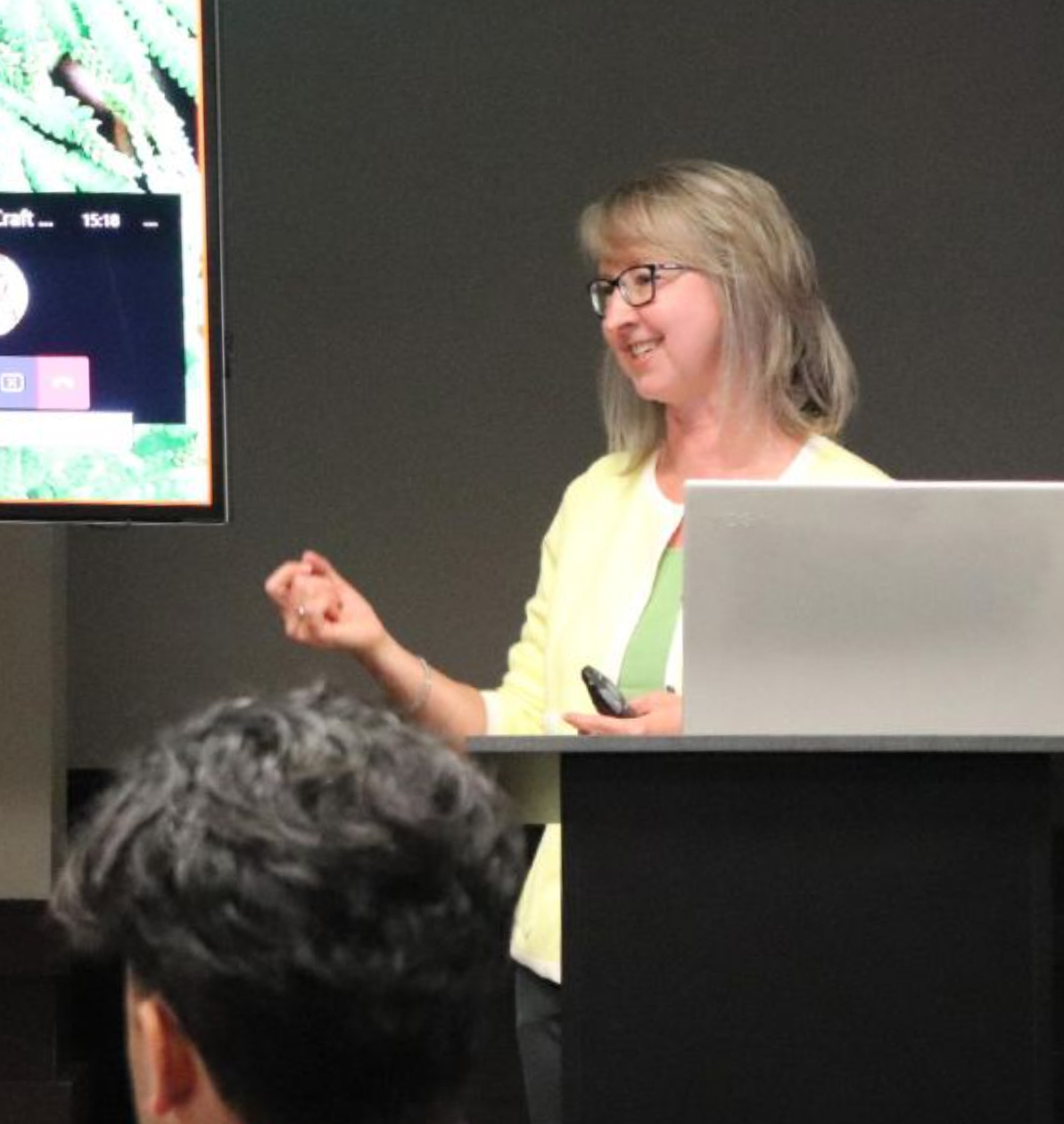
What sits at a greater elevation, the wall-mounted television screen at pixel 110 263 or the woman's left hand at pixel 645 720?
the wall-mounted television screen at pixel 110 263

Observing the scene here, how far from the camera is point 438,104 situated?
6.24 metres

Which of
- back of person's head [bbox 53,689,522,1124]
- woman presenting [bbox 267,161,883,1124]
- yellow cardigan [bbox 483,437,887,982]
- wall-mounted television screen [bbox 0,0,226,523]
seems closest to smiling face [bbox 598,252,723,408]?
woman presenting [bbox 267,161,883,1124]

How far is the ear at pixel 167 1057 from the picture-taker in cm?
120

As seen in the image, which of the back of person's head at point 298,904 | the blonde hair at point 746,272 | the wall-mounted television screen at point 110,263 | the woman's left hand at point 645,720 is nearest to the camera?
the back of person's head at point 298,904

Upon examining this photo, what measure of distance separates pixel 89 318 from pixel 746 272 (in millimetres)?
1576

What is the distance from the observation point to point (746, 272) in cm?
327

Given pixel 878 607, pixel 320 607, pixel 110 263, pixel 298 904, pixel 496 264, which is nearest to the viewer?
pixel 298 904

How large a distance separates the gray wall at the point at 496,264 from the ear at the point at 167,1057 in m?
5.05

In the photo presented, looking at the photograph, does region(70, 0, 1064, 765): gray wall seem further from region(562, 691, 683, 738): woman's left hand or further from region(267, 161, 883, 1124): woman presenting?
region(562, 691, 683, 738): woman's left hand

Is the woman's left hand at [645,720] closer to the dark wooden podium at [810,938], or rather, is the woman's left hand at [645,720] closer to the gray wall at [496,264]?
the dark wooden podium at [810,938]

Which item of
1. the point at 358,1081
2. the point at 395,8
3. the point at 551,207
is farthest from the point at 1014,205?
the point at 358,1081

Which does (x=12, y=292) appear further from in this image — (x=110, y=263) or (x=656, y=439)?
(x=656, y=439)

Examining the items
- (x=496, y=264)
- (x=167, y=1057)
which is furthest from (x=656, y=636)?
(x=496, y=264)

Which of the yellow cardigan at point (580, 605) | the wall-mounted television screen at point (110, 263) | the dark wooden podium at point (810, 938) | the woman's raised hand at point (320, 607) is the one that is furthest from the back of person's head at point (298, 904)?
the wall-mounted television screen at point (110, 263)
